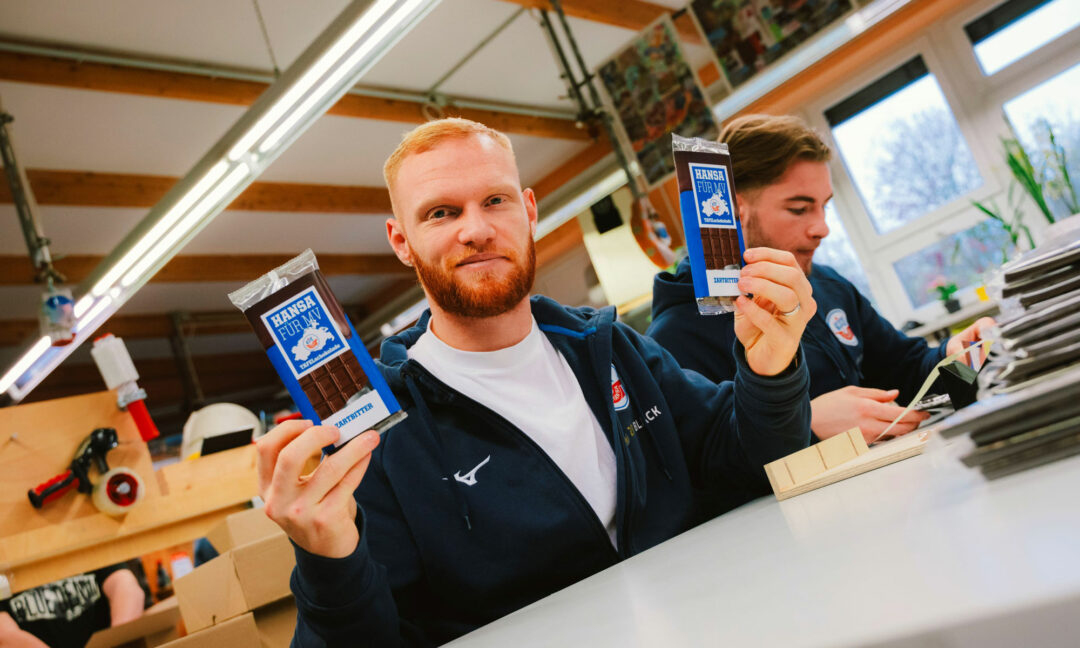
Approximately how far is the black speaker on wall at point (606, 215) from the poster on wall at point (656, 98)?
0.66 meters

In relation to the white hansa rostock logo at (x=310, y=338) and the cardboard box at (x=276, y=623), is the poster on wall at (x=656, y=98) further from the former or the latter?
the white hansa rostock logo at (x=310, y=338)

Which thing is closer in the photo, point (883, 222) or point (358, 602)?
point (358, 602)

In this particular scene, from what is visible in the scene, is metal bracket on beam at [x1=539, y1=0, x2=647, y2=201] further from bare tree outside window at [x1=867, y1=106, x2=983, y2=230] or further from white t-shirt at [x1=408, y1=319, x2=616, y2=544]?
white t-shirt at [x1=408, y1=319, x2=616, y2=544]

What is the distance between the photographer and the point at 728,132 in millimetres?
2111

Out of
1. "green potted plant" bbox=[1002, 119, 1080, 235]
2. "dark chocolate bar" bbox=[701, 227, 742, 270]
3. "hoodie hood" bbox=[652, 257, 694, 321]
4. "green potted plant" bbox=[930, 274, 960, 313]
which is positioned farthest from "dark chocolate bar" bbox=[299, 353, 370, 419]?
Result: "green potted plant" bbox=[930, 274, 960, 313]

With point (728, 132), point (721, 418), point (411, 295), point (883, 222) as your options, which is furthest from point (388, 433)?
point (411, 295)

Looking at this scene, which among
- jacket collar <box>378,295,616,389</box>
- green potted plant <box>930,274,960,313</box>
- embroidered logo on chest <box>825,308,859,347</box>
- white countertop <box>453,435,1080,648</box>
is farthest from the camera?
green potted plant <box>930,274,960,313</box>

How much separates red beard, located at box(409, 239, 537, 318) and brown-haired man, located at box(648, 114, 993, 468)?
66cm

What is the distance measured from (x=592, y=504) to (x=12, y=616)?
267cm

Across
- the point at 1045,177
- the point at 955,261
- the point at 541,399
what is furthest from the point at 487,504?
the point at 955,261

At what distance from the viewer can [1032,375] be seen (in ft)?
2.25

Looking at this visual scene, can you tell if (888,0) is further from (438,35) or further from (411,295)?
(411,295)

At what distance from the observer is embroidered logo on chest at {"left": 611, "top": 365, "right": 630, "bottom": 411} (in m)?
1.42

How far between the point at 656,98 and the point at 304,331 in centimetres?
A: 383
